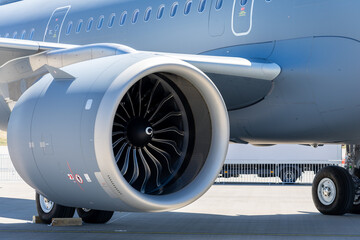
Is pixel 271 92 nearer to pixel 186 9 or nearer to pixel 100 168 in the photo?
pixel 186 9

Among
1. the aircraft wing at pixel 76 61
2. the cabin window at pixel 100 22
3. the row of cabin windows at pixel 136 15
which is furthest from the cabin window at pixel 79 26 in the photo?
the aircraft wing at pixel 76 61

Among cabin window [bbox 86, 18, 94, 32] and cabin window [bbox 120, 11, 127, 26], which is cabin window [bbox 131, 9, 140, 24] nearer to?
cabin window [bbox 120, 11, 127, 26]

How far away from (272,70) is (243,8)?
1.18 meters

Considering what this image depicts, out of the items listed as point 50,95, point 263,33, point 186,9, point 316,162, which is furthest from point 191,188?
point 316,162

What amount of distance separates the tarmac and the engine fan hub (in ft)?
5.24

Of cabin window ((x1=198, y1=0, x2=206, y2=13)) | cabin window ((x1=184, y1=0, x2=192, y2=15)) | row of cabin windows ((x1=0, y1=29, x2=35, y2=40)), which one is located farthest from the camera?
row of cabin windows ((x1=0, y1=29, x2=35, y2=40))

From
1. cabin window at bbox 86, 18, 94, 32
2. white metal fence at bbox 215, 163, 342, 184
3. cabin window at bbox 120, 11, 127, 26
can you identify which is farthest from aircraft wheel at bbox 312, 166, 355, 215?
white metal fence at bbox 215, 163, 342, 184

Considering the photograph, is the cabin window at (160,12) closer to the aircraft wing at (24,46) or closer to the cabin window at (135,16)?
the cabin window at (135,16)

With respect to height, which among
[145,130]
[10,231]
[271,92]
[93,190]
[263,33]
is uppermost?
[263,33]

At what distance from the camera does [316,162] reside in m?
26.9

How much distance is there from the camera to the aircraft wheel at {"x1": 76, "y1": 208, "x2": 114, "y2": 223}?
11391 millimetres

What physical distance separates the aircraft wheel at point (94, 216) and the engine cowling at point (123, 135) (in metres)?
2.70

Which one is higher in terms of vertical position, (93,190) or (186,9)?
(186,9)

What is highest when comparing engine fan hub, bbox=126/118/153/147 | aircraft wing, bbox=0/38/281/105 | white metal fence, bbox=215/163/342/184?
aircraft wing, bbox=0/38/281/105
